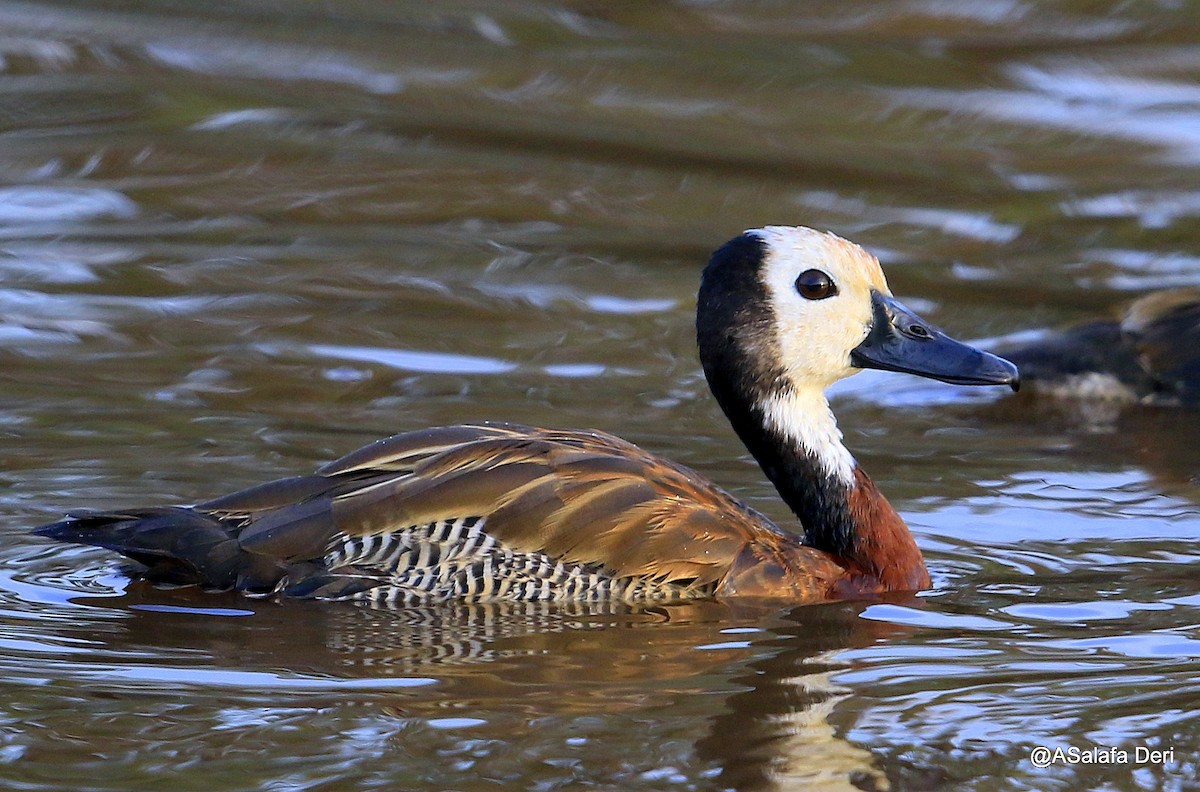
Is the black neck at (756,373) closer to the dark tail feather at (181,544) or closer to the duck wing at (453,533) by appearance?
the duck wing at (453,533)

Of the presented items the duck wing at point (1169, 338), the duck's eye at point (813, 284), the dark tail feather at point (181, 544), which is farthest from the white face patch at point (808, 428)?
the duck wing at point (1169, 338)

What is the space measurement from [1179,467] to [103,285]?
21.1ft

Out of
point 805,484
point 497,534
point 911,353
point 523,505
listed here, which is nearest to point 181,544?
point 497,534

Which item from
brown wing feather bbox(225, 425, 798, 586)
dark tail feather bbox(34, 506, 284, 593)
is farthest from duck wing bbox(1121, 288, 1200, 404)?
dark tail feather bbox(34, 506, 284, 593)

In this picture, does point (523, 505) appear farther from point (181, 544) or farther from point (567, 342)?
point (567, 342)

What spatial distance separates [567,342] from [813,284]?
12.4 ft

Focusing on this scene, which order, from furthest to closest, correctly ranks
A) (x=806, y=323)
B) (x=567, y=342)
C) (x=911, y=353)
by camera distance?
(x=567, y=342)
(x=911, y=353)
(x=806, y=323)

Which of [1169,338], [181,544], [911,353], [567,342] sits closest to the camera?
[181,544]

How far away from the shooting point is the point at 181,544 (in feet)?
24.6

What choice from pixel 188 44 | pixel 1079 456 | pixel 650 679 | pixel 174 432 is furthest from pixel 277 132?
pixel 650 679

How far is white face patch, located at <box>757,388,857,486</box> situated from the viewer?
827cm

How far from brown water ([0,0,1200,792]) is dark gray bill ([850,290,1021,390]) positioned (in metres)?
0.74

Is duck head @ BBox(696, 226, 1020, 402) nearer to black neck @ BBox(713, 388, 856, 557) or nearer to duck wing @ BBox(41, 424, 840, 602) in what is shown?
black neck @ BBox(713, 388, 856, 557)

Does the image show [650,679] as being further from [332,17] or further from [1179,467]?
[332,17]
